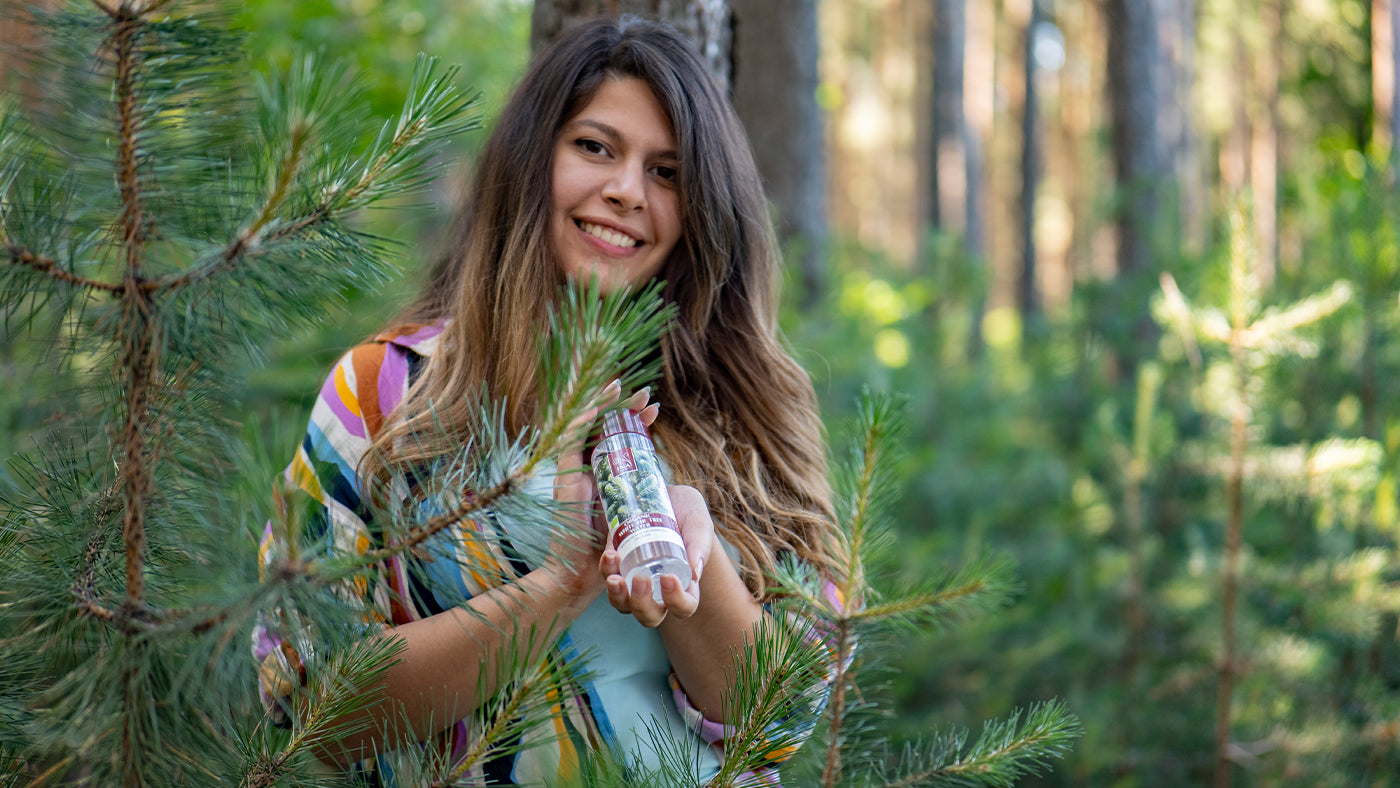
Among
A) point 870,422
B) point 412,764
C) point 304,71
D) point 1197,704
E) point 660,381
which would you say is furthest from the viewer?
point 1197,704

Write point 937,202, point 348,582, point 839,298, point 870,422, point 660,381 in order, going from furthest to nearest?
point 937,202 → point 839,298 → point 660,381 → point 870,422 → point 348,582

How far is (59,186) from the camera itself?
968 mm

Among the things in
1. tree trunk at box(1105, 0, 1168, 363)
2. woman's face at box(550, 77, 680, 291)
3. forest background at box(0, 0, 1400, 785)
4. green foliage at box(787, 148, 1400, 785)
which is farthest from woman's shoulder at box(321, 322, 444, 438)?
tree trunk at box(1105, 0, 1168, 363)

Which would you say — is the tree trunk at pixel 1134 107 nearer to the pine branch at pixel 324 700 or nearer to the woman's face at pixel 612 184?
the woman's face at pixel 612 184

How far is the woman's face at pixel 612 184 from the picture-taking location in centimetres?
169

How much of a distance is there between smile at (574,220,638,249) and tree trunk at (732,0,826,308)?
3.18m

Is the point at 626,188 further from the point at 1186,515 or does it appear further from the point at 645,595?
the point at 1186,515

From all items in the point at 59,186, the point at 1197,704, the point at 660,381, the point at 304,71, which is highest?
the point at 304,71

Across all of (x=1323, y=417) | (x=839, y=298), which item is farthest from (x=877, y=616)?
(x=839, y=298)

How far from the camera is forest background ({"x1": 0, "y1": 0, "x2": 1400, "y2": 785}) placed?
3.55 meters

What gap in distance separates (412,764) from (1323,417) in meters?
4.69

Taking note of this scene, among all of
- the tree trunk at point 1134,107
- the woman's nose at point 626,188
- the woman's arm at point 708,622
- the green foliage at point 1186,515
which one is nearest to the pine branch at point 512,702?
the woman's arm at point 708,622

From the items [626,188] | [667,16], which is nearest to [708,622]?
[626,188]

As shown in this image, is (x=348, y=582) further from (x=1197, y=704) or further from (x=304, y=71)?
(x=1197, y=704)
